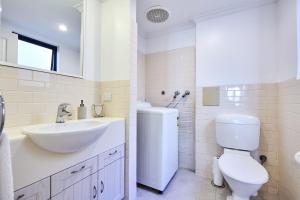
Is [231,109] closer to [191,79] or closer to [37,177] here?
[191,79]

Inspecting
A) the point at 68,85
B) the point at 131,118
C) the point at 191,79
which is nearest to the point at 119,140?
the point at 131,118

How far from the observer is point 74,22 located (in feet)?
4.68

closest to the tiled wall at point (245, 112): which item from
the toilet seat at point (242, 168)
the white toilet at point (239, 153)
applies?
the white toilet at point (239, 153)

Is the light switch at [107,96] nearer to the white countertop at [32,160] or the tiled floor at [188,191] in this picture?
the white countertop at [32,160]

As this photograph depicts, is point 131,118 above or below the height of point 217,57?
below

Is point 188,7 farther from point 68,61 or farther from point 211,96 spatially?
point 68,61

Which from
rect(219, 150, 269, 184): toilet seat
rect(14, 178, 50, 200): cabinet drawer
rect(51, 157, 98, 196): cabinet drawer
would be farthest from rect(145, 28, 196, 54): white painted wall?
rect(14, 178, 50, 200): cabinet drawer

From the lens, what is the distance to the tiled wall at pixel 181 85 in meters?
2.22

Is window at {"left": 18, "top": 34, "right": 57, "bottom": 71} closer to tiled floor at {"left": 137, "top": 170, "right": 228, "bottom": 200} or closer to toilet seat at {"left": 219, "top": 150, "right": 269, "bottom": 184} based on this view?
tiled floor at {"left": 137, "top": 170, "right": 228, "bottom": 200}

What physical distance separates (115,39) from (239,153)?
184 centimetres

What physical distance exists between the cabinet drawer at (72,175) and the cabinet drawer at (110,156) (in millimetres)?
54

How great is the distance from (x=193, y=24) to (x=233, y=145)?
1.71 m

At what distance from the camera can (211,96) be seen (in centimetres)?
196

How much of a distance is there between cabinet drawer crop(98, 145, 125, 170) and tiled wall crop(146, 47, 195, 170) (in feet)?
3.83
